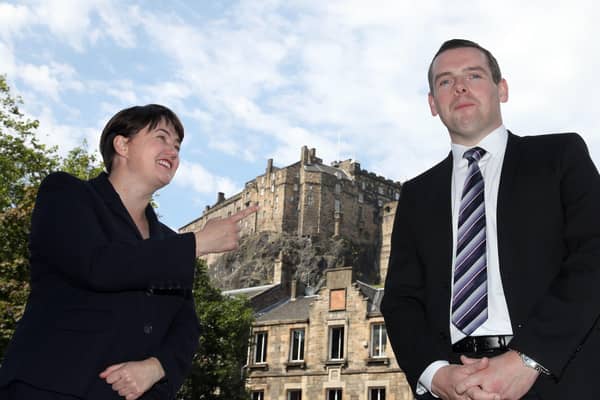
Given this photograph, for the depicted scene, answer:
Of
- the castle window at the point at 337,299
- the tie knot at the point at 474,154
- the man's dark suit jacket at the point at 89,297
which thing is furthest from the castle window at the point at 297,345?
the man's dark suit jacket at the point at 89,297

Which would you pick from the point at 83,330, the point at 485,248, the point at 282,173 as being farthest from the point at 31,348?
the point at 282,173

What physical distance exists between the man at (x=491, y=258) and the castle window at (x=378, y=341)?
28.1m

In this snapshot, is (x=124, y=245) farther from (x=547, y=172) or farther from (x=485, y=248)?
(x=547, y=172)

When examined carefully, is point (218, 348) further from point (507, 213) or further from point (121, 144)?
point (507, 213)

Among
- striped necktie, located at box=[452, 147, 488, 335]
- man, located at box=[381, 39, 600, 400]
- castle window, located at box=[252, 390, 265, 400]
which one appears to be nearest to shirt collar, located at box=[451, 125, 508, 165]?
man, located at box=[381, 39, 600, 400]

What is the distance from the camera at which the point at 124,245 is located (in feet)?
10.6

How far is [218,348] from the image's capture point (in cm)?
3130

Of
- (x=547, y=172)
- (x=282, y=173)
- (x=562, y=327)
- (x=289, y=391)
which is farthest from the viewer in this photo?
(x=282, y=173)

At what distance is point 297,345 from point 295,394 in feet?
7.69

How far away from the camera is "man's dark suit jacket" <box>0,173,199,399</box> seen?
121 inches

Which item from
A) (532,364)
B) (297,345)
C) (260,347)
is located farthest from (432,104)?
(260,347)

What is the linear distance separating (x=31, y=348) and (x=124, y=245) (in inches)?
23.9

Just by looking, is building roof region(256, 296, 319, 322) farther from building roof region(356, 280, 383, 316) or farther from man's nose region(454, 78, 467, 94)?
man's nose region(454, 78, 467, 94)

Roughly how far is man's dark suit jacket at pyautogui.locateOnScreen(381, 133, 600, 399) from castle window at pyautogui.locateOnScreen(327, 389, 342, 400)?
2893cm
